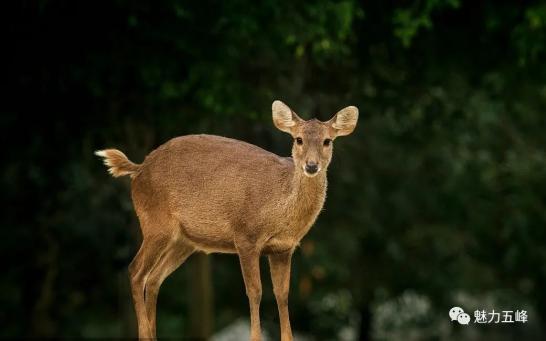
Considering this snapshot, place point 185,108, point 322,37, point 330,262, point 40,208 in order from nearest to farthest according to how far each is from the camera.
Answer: point 322,37 → point 185,108 → point 40,208 → point 330,262

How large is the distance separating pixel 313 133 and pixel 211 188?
21.2 inches

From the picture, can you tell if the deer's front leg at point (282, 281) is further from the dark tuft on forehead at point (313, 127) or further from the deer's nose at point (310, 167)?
the dark tuft on forehead at point (313, 127)

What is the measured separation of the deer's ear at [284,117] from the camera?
541cm

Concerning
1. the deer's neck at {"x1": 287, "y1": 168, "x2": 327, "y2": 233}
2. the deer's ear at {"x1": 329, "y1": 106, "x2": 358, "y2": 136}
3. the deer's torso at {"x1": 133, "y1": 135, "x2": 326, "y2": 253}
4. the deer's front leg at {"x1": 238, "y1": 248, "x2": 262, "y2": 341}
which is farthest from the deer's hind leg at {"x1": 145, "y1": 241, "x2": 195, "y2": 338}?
the deer's ear at {"x1": 329, "y1": 106, "x2": 358, "y2": 136}

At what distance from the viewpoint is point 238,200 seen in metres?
5.51

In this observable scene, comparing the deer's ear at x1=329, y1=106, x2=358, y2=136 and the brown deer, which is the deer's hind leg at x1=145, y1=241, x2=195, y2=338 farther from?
the deer's ear at x1=329, y1=106, x2=358, y2=136

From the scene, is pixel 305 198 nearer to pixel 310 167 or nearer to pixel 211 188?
pixel 310 167

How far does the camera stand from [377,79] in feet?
50.2

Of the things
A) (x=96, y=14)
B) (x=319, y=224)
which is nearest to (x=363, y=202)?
(x=319, y=224)

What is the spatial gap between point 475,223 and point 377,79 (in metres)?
7.04

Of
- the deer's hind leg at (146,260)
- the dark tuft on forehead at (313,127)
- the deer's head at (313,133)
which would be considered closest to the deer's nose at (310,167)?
the deer's head at (313,133)

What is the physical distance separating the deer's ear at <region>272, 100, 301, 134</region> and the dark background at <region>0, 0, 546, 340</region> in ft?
22.0

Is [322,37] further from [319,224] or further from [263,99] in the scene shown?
[319,224]

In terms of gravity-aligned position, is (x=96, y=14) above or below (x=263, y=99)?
above
